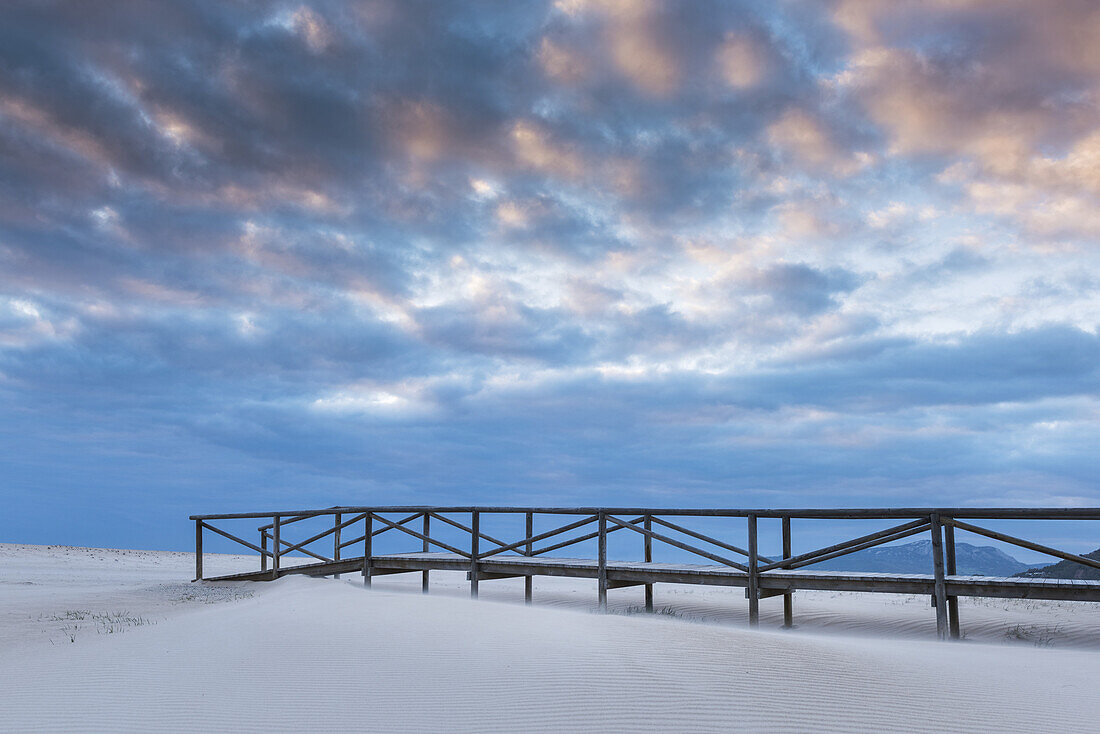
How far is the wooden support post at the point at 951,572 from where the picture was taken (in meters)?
12.2

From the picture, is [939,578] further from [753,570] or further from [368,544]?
[368,544]

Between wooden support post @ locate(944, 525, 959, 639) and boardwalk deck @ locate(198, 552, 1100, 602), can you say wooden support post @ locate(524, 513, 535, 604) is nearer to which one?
boardwalk deck @ locate(198, 552, 1100, 602)

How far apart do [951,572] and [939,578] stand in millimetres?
661

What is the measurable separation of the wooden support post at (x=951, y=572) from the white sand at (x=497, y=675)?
1.59 ft

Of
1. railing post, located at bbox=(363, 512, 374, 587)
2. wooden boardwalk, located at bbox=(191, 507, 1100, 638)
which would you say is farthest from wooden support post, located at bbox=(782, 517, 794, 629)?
railing post, located at bbox=(363, 512, 374, 587)

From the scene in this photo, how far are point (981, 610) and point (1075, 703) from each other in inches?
388

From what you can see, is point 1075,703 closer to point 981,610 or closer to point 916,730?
point 916,730

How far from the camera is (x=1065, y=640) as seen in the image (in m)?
12.6

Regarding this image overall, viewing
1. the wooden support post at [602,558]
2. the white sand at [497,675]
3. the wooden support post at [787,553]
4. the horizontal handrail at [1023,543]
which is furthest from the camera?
the wooden support post at [602,558]

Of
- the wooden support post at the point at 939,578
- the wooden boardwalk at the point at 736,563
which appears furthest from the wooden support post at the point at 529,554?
the wooden support post at the point at 939,578

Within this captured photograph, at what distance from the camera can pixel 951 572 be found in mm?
12500

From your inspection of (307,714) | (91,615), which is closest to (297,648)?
(307,714)

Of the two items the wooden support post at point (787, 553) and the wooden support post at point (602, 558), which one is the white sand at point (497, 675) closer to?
the wooden support post at point (787, 553)

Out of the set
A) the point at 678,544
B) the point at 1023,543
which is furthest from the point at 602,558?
the point at 1023,543
